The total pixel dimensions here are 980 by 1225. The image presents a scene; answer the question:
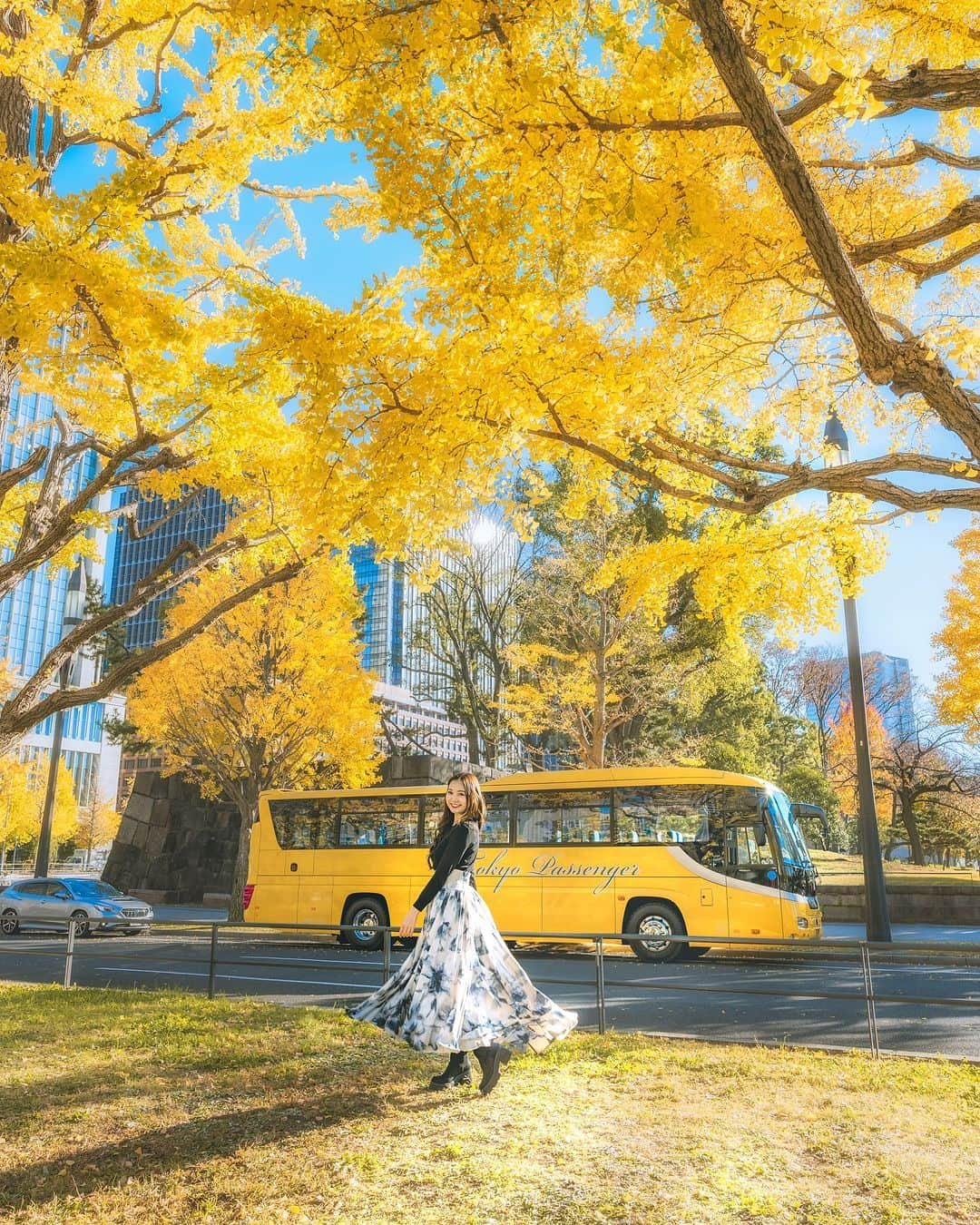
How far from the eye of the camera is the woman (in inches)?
171

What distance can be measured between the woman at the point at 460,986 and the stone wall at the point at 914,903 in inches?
606

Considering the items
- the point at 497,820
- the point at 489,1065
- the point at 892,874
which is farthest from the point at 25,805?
the point at 489,1065

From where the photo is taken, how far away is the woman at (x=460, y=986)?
436 cm

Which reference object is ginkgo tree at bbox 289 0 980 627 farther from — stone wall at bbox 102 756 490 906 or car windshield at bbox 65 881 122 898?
stone wall at bbox 102 756 490 906

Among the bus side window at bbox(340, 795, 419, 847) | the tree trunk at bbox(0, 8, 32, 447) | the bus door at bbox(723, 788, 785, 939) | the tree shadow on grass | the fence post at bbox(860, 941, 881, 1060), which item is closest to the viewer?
the tree shadow on grass

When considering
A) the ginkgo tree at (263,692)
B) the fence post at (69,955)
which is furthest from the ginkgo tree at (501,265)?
the ginkgo tree at (263,692)

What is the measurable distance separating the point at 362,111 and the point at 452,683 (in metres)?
19.7

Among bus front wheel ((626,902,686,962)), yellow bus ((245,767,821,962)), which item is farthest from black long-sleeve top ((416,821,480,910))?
bus front wheel ((626,902,686,962))

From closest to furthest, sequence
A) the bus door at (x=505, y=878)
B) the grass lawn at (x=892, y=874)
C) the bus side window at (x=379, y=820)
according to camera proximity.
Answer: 1. the bus door at (x=505, y=878)
2. the bus side window at (x=379, y=820)
3. the grass lawn at (x=892, y=874)

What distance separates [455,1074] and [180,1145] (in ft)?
5.14

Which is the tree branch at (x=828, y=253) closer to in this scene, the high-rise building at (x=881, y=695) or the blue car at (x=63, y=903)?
the blue car at (x=63, y=903)

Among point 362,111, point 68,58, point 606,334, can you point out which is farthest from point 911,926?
point 68,58

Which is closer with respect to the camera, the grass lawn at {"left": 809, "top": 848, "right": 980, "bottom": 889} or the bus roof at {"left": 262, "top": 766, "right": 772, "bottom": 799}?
the bus roof at {"left": 262, "top": 766, "right": 772, "bottom": 799}

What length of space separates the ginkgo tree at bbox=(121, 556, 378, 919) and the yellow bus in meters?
3.30
